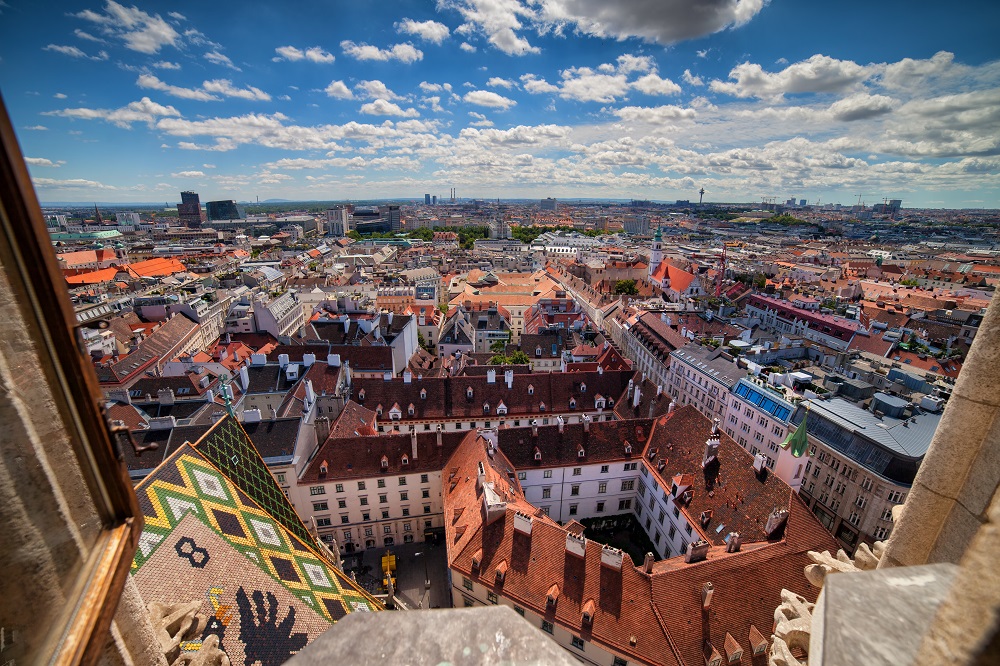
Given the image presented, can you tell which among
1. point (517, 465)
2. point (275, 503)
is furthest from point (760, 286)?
point (275, 503)

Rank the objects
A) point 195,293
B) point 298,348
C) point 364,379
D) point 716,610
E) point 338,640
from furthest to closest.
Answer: point 195,293, point 298,348, point 364,379, point 716,610, point 338,640

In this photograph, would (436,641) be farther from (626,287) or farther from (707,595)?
(626,287)

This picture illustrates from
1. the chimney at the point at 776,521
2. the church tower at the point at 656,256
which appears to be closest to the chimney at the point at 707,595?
the chimney at the point at 776,521

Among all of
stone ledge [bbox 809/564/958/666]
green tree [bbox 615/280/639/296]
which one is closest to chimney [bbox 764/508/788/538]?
stone ledge [bbox 809/564/958/666]

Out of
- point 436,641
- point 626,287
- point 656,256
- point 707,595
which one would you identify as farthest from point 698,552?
point 656,256

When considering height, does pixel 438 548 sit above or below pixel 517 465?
below

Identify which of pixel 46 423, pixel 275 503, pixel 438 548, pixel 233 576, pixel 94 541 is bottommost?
pixel 438 548

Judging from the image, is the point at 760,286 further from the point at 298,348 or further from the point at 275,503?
the point at 275,503
